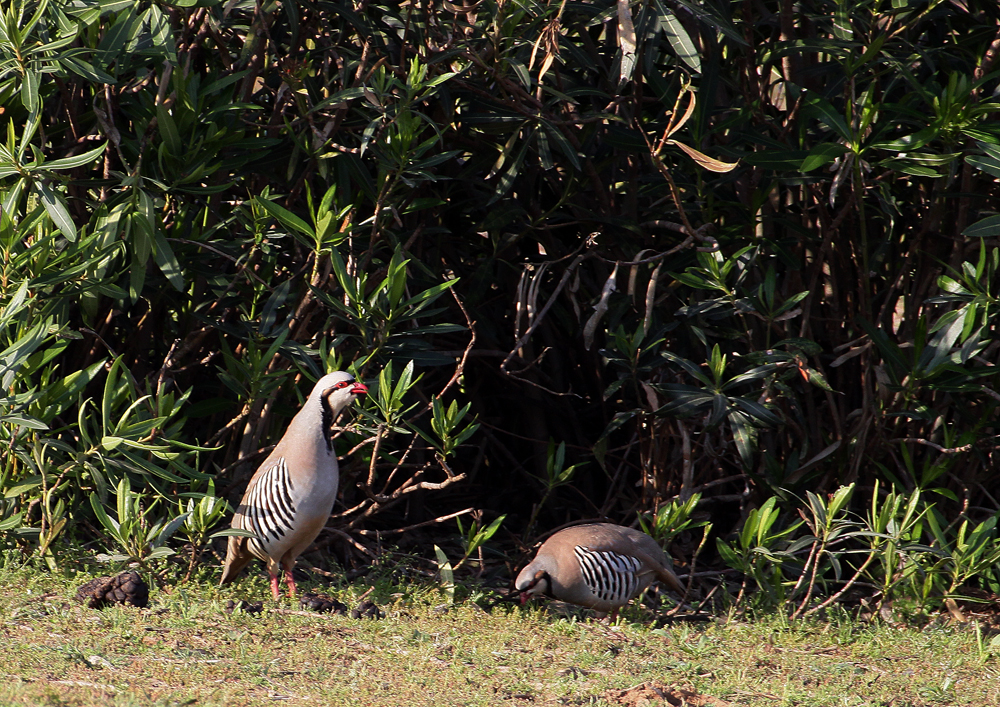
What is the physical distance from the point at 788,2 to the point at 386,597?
11.7ft

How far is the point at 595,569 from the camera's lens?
5059 mm

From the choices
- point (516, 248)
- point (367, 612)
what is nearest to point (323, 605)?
point (367, 612)

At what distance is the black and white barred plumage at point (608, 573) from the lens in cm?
→ 506

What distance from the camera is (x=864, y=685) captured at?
4.42 metres

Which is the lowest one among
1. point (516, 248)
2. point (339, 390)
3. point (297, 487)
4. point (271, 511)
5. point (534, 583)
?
point (534, 583)

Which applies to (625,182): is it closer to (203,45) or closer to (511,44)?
(511,44)

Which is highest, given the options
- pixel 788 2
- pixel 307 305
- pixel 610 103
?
pixel 788 2

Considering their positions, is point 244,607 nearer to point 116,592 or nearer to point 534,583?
point 116,592

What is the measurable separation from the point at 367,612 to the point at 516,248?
242 centimetres

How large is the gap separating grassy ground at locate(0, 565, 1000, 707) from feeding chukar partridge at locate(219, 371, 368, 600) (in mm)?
281

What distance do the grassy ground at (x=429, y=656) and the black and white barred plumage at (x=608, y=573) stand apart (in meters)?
0.17

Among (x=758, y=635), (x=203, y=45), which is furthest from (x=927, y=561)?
(x=203, y=45)

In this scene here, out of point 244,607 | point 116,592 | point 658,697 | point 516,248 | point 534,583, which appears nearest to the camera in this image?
point 658,697

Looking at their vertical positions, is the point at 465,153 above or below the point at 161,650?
above
